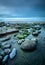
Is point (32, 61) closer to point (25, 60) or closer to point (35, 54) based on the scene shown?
point (25, 60)

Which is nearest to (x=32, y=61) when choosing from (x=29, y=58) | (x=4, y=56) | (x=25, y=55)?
(x=29, y=58)

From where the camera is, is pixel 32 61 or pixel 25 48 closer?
pixel 32 61

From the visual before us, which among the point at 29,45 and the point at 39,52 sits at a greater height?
the point at 29,45

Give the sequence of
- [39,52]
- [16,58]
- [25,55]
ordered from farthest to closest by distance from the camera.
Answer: [39,52]
[25,55]
[16,58]

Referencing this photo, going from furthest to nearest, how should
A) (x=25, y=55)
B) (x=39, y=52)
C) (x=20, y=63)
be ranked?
(x=39, y=52) < (x=25, y=55) < (x=20, y=63)

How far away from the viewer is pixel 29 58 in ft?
8.75

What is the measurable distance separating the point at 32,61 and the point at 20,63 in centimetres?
33

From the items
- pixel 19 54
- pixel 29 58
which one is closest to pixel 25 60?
pixel 29 58

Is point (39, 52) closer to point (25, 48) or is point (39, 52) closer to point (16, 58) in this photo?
point (25, 48)

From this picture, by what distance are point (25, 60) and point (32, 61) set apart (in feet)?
0.62

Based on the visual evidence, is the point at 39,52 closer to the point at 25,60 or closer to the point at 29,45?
the point at 29,45

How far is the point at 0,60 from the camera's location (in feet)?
7.95

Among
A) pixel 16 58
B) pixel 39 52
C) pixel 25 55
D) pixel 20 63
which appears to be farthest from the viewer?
pixel 39 52

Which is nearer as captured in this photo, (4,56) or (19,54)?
(4,56)
